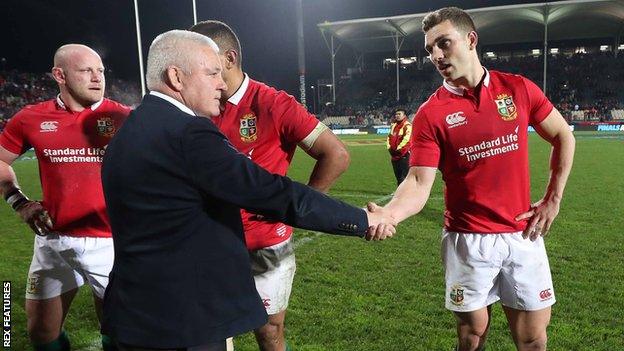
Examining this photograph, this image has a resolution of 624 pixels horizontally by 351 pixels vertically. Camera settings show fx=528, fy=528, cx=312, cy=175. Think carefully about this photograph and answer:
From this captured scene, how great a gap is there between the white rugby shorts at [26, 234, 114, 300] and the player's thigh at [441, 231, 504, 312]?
2.29m

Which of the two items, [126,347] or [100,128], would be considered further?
[100,128]

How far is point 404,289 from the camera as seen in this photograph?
5.74m

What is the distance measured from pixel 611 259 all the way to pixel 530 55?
5444 centimetres

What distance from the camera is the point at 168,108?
1.91 metres

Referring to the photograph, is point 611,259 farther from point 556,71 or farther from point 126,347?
point 556,71

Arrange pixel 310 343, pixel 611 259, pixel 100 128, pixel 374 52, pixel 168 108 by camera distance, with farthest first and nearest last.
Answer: pixel 374 52, pixel 611 259, pixel 310 343, pixel 100 128, pixel 168 108

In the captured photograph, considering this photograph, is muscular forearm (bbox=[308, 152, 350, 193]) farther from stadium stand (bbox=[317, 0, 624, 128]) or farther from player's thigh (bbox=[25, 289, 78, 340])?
stadium stand (bbox=[317, 0, 624, 128])

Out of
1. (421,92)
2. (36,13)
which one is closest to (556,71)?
(421,92)

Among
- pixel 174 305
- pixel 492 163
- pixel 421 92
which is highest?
pixel 492 163

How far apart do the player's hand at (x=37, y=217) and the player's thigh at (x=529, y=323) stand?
298 cm

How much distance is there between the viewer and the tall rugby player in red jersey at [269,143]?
3.13 meters

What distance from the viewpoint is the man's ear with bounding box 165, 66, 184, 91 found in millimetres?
1966

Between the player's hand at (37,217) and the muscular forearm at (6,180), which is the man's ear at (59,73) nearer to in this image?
the muscular forearm at (6,180)

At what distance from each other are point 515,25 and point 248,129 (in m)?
46.2
